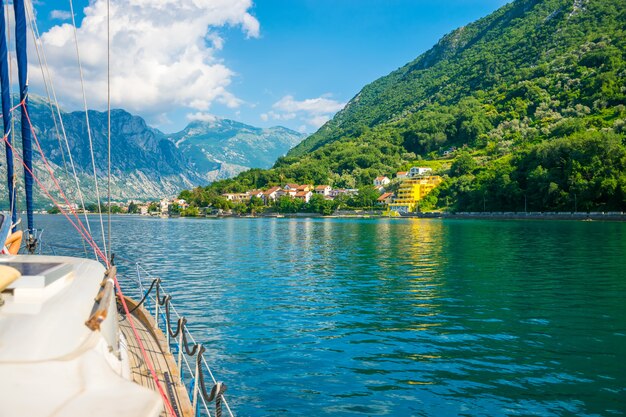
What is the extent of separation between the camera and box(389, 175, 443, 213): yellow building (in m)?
171

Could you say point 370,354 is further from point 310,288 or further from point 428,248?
point 428,248

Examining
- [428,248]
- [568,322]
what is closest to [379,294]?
[568,322]

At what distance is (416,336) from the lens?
16984 millimetres

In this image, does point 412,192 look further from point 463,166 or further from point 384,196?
point 463,166

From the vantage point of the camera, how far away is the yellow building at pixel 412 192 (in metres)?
171

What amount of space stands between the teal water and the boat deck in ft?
9.35

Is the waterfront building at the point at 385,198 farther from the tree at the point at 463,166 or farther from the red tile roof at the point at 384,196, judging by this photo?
the tree at the point at 463,166

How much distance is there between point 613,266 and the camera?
32.8 metres

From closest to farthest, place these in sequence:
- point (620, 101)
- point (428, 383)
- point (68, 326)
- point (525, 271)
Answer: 1. point (68, 326)
2. point (428, 383)
3. point (525, 271)
4. point (620, 101)

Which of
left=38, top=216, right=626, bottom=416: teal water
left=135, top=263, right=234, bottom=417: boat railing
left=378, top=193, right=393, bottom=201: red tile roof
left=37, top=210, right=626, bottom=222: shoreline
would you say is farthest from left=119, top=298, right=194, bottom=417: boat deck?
left=378, top=193, right=393, bottom=201: red tile roof

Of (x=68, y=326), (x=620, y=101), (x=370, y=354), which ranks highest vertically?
(x=620, y=101)

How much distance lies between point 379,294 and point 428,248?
85.6ft

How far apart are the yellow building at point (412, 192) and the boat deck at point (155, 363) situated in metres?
163

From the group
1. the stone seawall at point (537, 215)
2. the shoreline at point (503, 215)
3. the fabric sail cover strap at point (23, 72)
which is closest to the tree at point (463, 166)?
the shoreline at point (503, 215)
